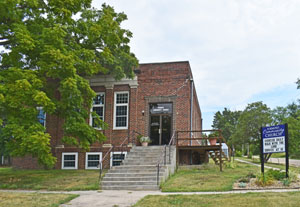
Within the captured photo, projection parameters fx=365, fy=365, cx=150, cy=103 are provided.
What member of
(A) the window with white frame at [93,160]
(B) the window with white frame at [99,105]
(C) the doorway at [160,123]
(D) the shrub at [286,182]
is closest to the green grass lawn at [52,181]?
(A) the window with white frame at [93,160]

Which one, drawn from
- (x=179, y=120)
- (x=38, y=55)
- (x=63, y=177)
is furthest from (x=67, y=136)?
(x=179, y=120)

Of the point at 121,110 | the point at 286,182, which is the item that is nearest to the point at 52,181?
the point at 121,110

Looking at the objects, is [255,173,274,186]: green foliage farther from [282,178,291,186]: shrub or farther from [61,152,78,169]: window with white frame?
[61,152,78,169]: window with white frame

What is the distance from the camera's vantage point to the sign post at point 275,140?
43.3ft

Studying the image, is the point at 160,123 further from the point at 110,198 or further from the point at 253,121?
the point at 253,121

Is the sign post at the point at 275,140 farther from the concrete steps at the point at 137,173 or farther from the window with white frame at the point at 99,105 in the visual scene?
the window with white frame at the point at 99,105

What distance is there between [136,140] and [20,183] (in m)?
6.85

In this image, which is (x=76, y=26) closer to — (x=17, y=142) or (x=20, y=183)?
(x=17, y=142)

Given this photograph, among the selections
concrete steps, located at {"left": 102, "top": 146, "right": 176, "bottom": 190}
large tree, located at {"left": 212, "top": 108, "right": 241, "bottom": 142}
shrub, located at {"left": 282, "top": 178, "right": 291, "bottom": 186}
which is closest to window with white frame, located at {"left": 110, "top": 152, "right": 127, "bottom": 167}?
concrete steps, located at {"left": 102, "top": 146, "right": 176, "bottom": 190}

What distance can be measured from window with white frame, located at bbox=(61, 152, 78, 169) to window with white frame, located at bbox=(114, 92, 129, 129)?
2966mm

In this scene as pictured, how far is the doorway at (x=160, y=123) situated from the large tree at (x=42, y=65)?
13.7 feet

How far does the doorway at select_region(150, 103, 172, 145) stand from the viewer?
20391 millimetres

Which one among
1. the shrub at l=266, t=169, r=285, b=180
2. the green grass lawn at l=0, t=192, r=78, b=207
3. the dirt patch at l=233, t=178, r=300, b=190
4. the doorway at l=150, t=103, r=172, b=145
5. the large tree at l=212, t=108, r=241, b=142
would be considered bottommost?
the green grass lawn at l=0, t=192, r=78, b=207

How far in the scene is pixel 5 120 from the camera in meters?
14.9
